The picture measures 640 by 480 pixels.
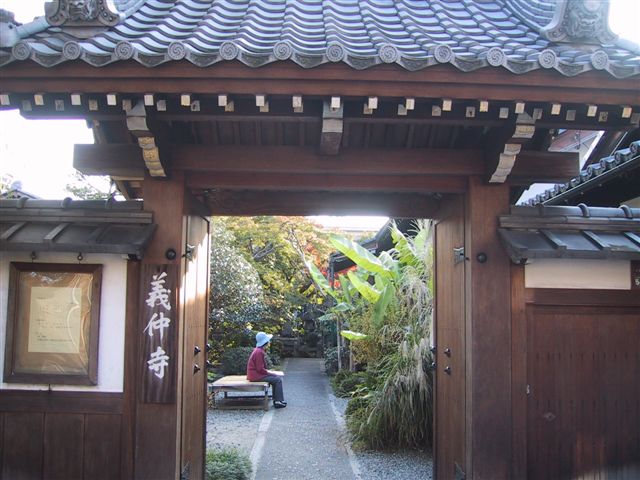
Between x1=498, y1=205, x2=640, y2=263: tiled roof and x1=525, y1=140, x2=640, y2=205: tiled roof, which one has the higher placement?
x1=525, y1=140, x2=640, y2=205: tiled roof

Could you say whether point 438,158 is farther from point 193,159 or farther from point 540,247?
point 193,159

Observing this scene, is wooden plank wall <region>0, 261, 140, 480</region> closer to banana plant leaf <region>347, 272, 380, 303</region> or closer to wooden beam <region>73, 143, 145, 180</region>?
wooden beam <region>73, 143, 145, 180</region>

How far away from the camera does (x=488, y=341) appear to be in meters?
4.44

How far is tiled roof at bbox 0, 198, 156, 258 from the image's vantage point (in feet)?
14.0

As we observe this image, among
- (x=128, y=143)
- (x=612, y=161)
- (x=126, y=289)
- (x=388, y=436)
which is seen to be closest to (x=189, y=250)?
(x=126, y=289)

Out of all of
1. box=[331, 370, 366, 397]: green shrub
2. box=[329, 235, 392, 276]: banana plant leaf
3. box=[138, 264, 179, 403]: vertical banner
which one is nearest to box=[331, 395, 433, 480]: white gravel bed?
box=[329, 235, 392, 276]: banana plant leaf

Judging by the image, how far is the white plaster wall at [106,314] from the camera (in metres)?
4.38

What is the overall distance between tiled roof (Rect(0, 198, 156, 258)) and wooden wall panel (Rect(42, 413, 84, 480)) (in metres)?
1.41

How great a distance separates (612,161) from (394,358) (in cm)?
431

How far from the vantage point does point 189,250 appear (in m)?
4.84

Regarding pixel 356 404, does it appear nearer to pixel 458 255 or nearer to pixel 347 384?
pixel 347 384

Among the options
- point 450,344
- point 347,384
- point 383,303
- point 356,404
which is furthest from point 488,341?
point 347,384

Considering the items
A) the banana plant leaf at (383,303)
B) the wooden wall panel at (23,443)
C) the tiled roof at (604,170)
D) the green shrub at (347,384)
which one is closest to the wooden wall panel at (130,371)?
the wooden wall panel at (23,443)

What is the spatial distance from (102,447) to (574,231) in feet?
13.6
